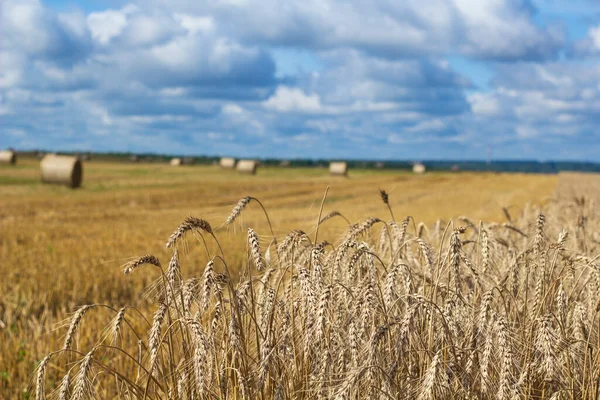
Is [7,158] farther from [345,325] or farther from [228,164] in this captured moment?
[345,325]

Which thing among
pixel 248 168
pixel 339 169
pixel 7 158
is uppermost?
pixel 339 169

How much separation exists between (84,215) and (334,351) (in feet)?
60.2

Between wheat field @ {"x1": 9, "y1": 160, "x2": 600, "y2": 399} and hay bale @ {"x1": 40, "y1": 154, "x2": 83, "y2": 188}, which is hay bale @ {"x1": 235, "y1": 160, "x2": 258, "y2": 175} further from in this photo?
wheat field @ {"x1": 9, "y1": 160, "x2": 600, "y2": 399}

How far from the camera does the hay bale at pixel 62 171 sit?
33.2m

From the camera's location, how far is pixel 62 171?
33.2 m

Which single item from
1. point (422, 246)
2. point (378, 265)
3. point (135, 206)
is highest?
point (422, 246)

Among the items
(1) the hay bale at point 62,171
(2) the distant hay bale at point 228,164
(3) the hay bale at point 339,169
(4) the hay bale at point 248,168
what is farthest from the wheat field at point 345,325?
(2) the distant hay bale at point 228,164

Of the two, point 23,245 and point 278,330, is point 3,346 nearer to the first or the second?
point 278,330

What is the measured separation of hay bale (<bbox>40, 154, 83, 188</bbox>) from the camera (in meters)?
33.2

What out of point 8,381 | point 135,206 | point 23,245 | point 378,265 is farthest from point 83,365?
point 135,206

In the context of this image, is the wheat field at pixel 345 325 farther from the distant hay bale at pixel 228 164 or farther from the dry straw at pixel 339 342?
the distant hay bale at pixel 228 164

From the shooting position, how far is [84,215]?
66.6 ft

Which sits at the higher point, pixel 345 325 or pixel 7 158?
pixel 345 325

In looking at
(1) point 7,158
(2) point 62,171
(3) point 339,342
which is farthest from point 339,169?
(3) point 339,342
